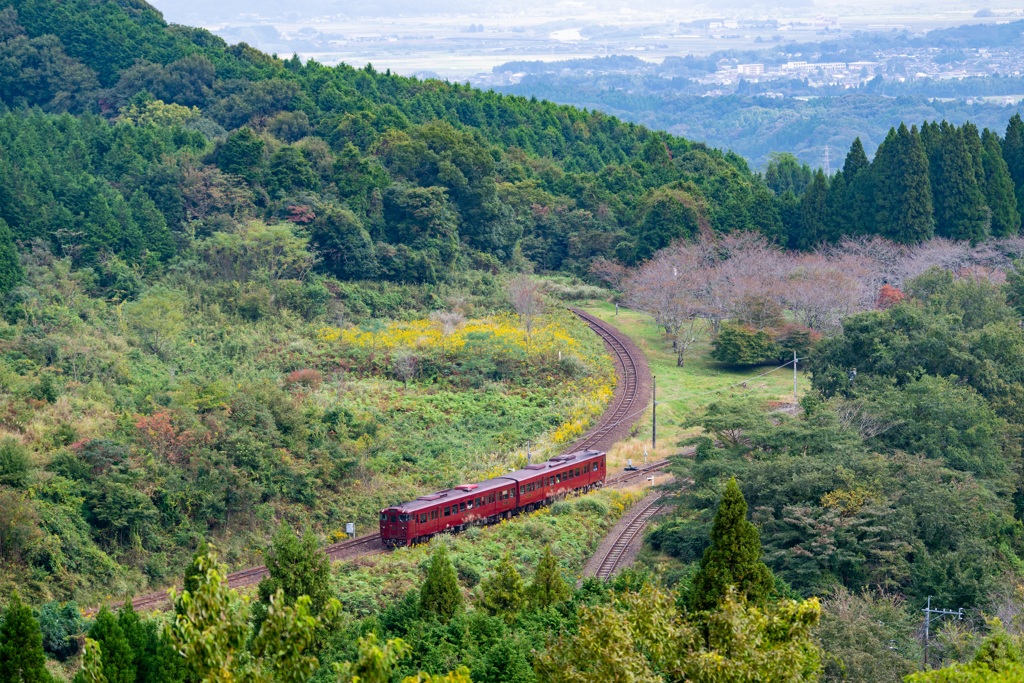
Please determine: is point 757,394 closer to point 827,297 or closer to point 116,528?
point 827,297

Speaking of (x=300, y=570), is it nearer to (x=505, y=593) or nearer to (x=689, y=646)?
(x=505, y=593)

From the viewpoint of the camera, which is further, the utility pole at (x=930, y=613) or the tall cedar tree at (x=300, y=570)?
the utility pole at (x=930, y=613)

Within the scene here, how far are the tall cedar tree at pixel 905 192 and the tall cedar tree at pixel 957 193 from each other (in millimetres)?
787

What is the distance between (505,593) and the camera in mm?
25219

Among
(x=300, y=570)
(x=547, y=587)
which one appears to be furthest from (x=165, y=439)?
(x=547, y=587)

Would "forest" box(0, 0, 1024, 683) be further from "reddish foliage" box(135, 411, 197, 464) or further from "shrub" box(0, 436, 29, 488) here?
"shrub" box(0, 436, 29, 488)

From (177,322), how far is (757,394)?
20.5 metres

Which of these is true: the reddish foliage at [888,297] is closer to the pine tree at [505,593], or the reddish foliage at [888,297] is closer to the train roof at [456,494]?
the train roof at [456,494]

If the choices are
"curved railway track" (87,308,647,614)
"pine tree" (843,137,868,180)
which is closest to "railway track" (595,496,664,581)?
"curved railway track" (87,308,647,614)

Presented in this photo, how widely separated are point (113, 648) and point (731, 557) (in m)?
10.9

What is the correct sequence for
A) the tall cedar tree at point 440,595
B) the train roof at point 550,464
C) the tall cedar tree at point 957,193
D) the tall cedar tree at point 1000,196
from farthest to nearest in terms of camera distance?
the tall cedar tree at point 1000,196, the tall cedar tree at point 957,193, the train roof at point 550,464, the tall cedar tree at point 440,595

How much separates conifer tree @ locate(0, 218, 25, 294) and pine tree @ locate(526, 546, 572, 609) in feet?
79.7

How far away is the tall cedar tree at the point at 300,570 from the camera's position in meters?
25.6

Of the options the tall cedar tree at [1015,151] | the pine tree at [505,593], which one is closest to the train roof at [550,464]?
the pine tree at [505,593]
